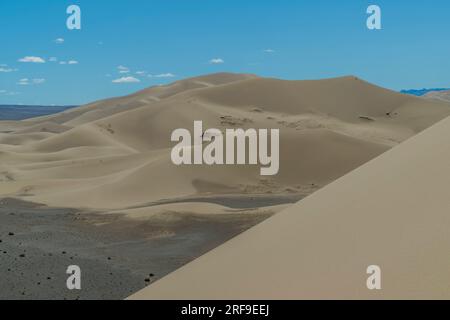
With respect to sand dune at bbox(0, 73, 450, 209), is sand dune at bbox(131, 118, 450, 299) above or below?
below

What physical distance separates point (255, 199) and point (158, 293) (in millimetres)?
13852

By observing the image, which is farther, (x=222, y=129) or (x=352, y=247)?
(x=222, y=129)

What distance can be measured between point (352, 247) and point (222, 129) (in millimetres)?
43547

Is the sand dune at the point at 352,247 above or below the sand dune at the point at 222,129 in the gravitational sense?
below

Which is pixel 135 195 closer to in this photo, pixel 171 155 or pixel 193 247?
pixel 171 155

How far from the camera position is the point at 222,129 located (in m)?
47.8

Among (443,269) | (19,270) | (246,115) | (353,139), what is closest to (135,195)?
(19,270)

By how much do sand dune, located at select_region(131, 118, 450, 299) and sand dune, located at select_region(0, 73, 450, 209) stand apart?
14.5 meters

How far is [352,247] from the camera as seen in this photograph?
4449 millimetres

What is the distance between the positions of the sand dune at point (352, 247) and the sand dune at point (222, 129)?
47.4 ft

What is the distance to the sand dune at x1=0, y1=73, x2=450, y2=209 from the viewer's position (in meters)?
23.3

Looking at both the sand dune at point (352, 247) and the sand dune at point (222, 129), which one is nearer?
the sand dune at point (352, 247)

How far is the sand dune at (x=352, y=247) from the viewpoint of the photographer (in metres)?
3.69

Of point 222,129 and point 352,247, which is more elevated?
point 222,129
